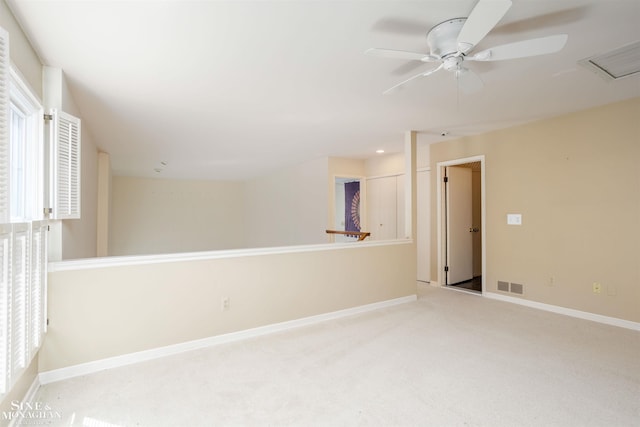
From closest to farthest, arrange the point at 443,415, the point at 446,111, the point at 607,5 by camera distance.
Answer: the point at 607,5 < the point at 443,415 < the point at 446,111

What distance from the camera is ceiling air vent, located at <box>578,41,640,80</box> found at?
2179 millimetres

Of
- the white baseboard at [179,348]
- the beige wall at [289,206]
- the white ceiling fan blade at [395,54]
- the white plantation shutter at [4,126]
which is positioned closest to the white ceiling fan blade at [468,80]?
the white ceiling fan blade at [395,54]

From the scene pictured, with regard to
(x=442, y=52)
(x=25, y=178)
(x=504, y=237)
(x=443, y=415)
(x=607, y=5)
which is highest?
(x=607, y=5)

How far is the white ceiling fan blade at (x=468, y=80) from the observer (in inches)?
81.4

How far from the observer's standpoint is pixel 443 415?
1824 mm

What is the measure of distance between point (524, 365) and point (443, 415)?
103 cm

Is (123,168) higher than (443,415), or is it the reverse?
(123,168)

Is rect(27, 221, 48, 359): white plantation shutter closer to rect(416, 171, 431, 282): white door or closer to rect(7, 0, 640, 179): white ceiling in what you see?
rect(7, 0, 640, 179): white ceiling

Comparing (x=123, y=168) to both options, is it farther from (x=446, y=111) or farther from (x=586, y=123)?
(x=586, y=123)

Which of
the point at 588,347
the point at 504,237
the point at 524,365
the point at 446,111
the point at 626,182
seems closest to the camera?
the point at 524,365

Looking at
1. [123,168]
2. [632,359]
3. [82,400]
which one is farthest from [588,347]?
[123,168]

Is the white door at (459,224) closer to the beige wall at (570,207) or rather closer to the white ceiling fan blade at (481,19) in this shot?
the beige wall at (570,207)

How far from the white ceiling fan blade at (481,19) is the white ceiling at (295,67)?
0.58ft

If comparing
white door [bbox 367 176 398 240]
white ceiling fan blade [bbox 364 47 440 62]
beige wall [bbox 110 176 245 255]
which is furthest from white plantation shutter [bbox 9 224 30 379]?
beige wall [bbox 110 176 245 255]
